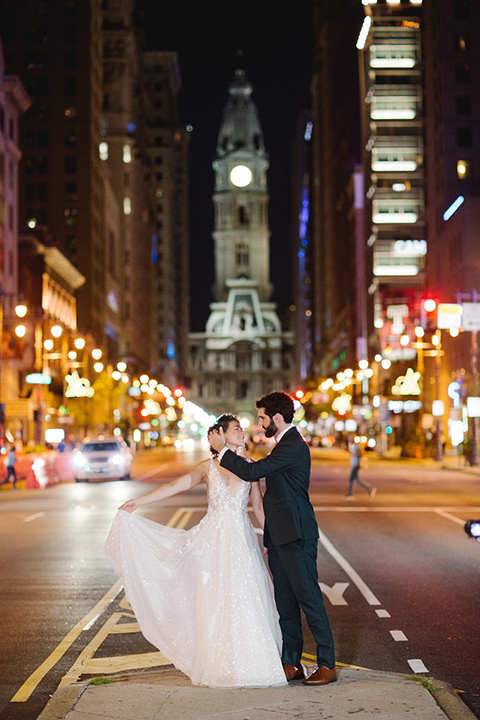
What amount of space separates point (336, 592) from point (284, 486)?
18.8 ft

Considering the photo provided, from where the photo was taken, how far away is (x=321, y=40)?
177625 millimetres

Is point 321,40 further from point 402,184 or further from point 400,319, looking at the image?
point 400,319

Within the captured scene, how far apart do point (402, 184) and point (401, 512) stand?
8282 centimetres

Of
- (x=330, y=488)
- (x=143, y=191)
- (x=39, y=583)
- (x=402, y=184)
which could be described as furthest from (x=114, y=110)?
(x=39, y=583)

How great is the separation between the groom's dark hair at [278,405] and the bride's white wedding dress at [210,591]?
622 millimetres

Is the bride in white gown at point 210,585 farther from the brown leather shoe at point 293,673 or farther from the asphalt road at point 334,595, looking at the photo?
the asphalt road at point 334,595

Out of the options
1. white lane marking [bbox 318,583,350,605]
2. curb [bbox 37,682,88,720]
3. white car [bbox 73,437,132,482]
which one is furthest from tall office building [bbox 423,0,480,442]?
curb [bbox 37,682,88,720]

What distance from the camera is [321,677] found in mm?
7238

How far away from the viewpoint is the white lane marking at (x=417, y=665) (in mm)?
8320

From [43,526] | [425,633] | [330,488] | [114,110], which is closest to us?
[425,633]

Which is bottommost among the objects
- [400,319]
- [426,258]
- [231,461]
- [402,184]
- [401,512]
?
[401,512]

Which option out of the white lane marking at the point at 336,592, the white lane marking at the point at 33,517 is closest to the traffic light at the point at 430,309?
the white lane marking at the point at 33,517

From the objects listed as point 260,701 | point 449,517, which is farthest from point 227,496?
point 449,517

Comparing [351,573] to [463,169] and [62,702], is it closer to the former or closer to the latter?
[62,702]
